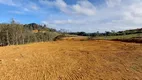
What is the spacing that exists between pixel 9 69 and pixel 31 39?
45.0 m

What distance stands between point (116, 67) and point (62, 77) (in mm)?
3225

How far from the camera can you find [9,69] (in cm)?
898

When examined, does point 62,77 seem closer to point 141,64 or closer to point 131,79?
point 131,79

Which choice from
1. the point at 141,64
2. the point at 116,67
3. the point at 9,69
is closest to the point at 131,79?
the point at 116,67

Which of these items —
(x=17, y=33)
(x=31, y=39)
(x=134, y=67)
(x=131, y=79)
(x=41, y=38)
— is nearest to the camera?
(x=131, y=79)

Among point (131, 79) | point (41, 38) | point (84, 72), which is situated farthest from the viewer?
point (41, 38)

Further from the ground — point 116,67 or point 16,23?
point 16,23

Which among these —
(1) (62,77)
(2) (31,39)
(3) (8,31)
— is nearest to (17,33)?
(3) (8,31)

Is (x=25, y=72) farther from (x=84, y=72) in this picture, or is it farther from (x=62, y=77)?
(x=84, y=72)

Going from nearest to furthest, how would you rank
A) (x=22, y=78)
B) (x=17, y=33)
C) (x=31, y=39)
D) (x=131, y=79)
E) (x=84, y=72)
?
(x=131, y=79) < (x=22, y=78) < (x=84, y=72) < (x=17, y=33) < (x=31, y=39)

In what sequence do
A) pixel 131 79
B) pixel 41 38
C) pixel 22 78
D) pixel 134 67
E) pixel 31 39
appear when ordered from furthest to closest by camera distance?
pixel 41 38 < pixel 31 39 < pixel 134 67 < pixel 22 78 < pixel 131 79

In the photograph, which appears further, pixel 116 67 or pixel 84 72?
pixel 116 67

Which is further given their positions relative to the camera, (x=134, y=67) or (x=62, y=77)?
(x=134, y=67)

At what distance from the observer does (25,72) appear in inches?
325
